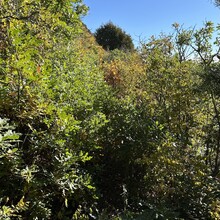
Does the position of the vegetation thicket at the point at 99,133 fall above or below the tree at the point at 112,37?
below

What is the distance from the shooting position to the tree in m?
23.3

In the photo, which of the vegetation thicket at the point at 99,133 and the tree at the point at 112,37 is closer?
the vegetation thicket at the point at 99,133

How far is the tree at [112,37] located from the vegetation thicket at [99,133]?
17789 millimetres

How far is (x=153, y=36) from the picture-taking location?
5750mm

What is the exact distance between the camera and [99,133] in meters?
3.80

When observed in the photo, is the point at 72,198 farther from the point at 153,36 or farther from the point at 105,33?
the point at 105,33

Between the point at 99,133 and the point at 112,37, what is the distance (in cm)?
2056

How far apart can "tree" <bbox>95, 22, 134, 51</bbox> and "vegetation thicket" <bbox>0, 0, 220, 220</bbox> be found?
1779cm

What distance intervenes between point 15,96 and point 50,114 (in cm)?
36

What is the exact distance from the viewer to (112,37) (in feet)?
76.7

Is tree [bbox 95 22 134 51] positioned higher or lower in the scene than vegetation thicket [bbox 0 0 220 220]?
higher

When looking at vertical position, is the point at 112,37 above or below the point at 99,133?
above

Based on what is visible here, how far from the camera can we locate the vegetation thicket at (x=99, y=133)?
8.45 feet

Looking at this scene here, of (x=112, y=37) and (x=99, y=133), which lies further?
(x=112, y=37)
